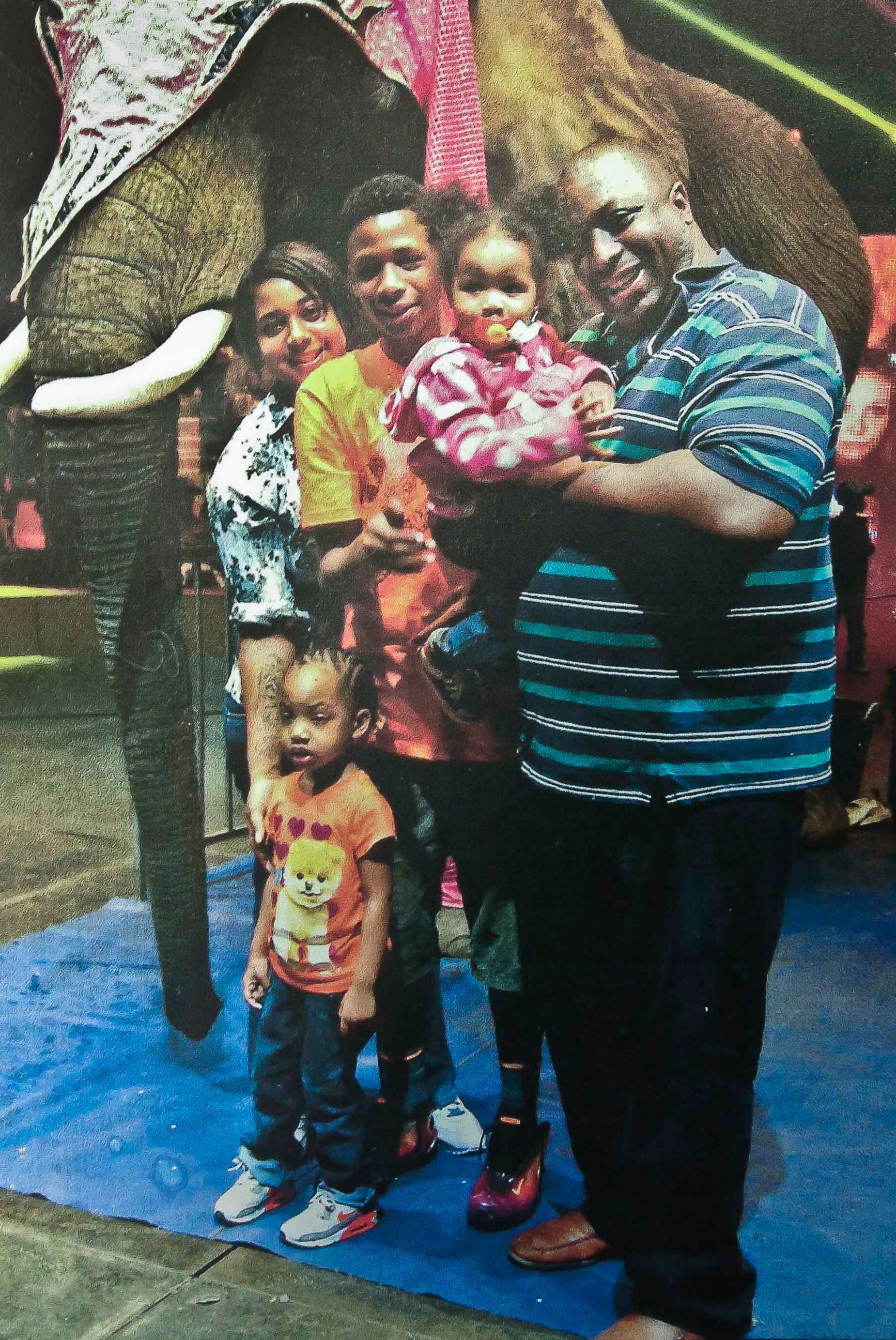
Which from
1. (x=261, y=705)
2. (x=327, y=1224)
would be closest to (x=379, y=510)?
(x=261, y=705)

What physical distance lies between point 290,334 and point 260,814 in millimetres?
1123

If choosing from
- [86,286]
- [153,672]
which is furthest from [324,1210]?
[86,286]

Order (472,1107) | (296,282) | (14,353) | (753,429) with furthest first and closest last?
(14,353), (472,1107), (296,282), (753,429)

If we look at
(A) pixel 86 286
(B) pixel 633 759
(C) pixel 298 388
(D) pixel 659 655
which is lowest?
(B) pixel 633 759

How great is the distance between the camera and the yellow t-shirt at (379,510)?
8.79ft

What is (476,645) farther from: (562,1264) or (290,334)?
(562,1264)

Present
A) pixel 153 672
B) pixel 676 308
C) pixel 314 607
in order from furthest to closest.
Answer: pixel 153 672
pixel 314 607
pixel 676 308

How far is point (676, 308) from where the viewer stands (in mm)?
2414

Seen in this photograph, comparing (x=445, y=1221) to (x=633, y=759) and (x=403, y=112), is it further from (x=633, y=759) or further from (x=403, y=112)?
(x=403, y=112)

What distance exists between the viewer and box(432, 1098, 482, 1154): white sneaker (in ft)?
9.61

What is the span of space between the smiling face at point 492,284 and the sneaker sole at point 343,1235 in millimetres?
2009

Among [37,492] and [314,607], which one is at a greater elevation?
[37,492]

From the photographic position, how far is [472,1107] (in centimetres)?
297

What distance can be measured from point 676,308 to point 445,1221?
2070 mm
